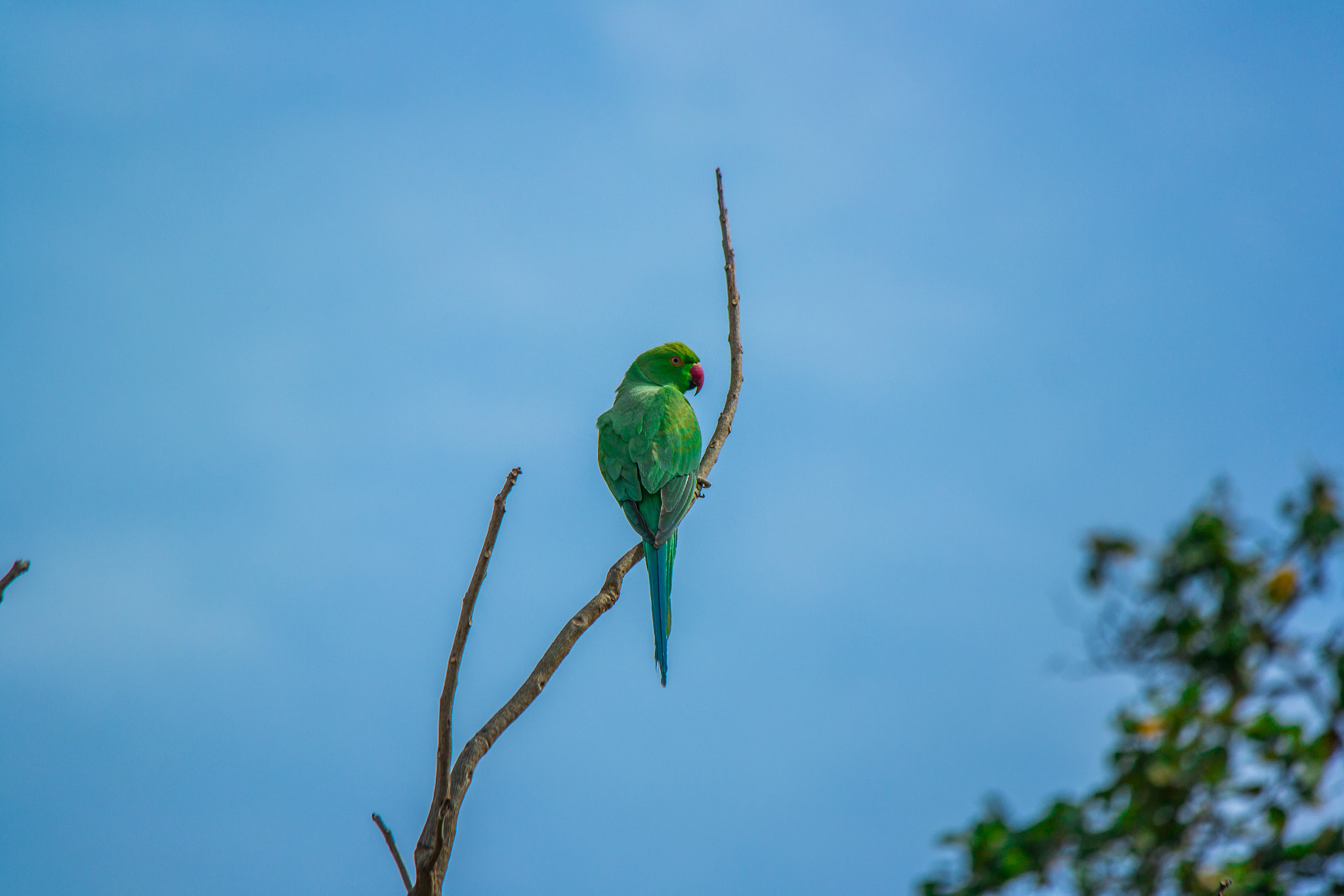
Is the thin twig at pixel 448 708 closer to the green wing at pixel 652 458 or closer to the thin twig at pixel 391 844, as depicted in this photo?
the thin twig at pixel 391 844

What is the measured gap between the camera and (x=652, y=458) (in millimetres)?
5148

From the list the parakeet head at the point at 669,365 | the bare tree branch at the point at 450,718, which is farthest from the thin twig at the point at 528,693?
the parakeet head at the point at 669,365

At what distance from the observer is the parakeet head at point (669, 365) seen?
252 inches

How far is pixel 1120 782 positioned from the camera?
1252 mm

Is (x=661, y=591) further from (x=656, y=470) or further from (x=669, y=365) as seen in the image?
(x=669, y=365)

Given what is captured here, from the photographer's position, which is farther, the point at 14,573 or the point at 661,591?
the point at 661,591

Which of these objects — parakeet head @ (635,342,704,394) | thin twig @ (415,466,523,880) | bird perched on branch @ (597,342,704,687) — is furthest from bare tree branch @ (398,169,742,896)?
parakeet head @ (635,342,704,394)

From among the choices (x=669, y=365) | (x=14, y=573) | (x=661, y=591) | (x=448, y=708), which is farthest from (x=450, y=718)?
(x=669, y=365)

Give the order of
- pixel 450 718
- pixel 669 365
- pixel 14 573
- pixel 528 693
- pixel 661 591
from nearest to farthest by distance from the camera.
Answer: pixel 14 573 → pixel 450 718 → pixel 528 693 → pixel 661 591 → pixel 669 365

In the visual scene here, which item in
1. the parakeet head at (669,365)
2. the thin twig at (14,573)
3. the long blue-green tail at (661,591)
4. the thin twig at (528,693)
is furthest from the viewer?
the parakeet head at (669,365)

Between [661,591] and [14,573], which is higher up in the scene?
[661,591]

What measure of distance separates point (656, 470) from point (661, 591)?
2.21 ft

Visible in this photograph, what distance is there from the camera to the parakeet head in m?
6.39

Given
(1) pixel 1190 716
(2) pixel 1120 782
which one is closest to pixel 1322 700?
(1) pixel 1190 716
